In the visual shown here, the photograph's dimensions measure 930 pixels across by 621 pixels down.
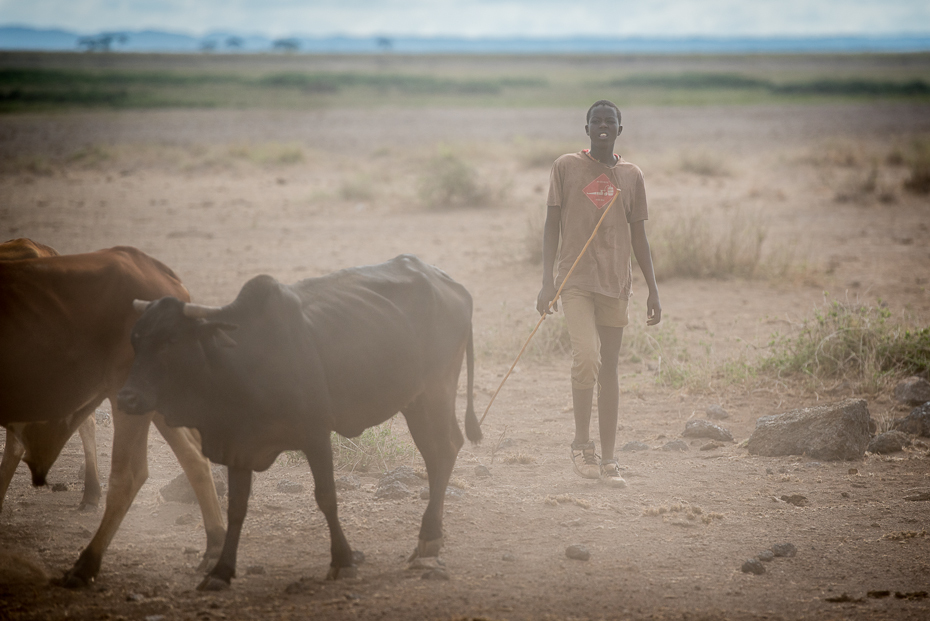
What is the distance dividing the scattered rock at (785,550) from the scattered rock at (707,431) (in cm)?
180

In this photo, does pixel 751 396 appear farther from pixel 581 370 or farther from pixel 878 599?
pixel 878 599

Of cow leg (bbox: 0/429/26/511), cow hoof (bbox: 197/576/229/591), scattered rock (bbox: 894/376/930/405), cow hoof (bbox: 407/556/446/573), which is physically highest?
cow leg (bbox: 0/429/26/511)

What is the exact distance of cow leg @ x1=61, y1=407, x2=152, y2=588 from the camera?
12.5 feet

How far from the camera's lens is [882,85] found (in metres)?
68.2

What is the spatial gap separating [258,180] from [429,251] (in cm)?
939

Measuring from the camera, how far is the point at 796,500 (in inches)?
192

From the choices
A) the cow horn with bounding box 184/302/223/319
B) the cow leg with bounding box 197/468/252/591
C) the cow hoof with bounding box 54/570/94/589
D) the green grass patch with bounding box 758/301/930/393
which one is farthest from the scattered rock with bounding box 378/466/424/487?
the green grass patch with bounding box 758/301/930/393

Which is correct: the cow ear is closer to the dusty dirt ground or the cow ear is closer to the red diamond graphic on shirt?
the dusty dirt ground

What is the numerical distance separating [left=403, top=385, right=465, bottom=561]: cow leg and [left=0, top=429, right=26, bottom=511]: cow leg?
7.27 feet

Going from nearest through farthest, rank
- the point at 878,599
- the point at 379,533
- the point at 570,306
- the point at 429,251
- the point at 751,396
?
the point at 878,599, the point at 379,533, the point at 570,306, the point at 751,396, the point at 429,251

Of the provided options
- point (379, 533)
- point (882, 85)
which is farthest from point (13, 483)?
point (882, 85)

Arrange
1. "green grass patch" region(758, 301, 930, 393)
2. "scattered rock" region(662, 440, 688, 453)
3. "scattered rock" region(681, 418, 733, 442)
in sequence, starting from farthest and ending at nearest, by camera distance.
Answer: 1. "green grass patch" region(758, 301, 930, 393)
2. "scattered rock" region(681, 418, 733, 442)
3. "scattered rock" region(662, 440, 688, 453)

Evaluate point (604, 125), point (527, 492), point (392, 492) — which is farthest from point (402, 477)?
point (604, 125)

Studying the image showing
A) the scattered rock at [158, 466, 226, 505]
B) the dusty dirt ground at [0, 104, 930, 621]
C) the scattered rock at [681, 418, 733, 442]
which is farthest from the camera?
the scattered rock at [681, 418, 733, 442]
